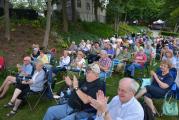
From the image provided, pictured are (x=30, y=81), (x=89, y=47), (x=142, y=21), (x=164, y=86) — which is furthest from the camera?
(x=142, y=21)

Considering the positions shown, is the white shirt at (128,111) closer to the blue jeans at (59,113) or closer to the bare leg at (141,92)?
the blue jeans at (59,113)

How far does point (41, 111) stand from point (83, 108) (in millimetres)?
2812

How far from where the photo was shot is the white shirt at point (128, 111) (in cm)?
475

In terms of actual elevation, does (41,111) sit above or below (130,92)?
below

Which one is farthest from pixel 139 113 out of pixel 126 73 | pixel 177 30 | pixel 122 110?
pixel 177 30

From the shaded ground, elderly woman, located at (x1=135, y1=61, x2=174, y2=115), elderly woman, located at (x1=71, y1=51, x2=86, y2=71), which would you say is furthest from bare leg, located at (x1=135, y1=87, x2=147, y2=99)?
the shaded ground

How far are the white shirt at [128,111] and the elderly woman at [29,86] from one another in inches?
159

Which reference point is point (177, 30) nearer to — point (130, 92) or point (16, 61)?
point (16, 61)

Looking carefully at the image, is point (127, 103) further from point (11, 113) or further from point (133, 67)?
point (133, 67)

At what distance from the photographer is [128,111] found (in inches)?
189

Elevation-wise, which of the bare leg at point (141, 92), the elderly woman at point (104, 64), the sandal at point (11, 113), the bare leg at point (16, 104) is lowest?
the sandal at point (11, 113)

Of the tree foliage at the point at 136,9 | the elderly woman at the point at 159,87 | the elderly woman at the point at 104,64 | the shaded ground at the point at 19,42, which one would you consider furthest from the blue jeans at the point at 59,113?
the tree foliage at the point at 136,9

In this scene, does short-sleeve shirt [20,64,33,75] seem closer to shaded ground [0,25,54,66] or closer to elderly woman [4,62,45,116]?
elderly woman [4,62,45,116]

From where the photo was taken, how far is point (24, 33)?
20.4 metres
